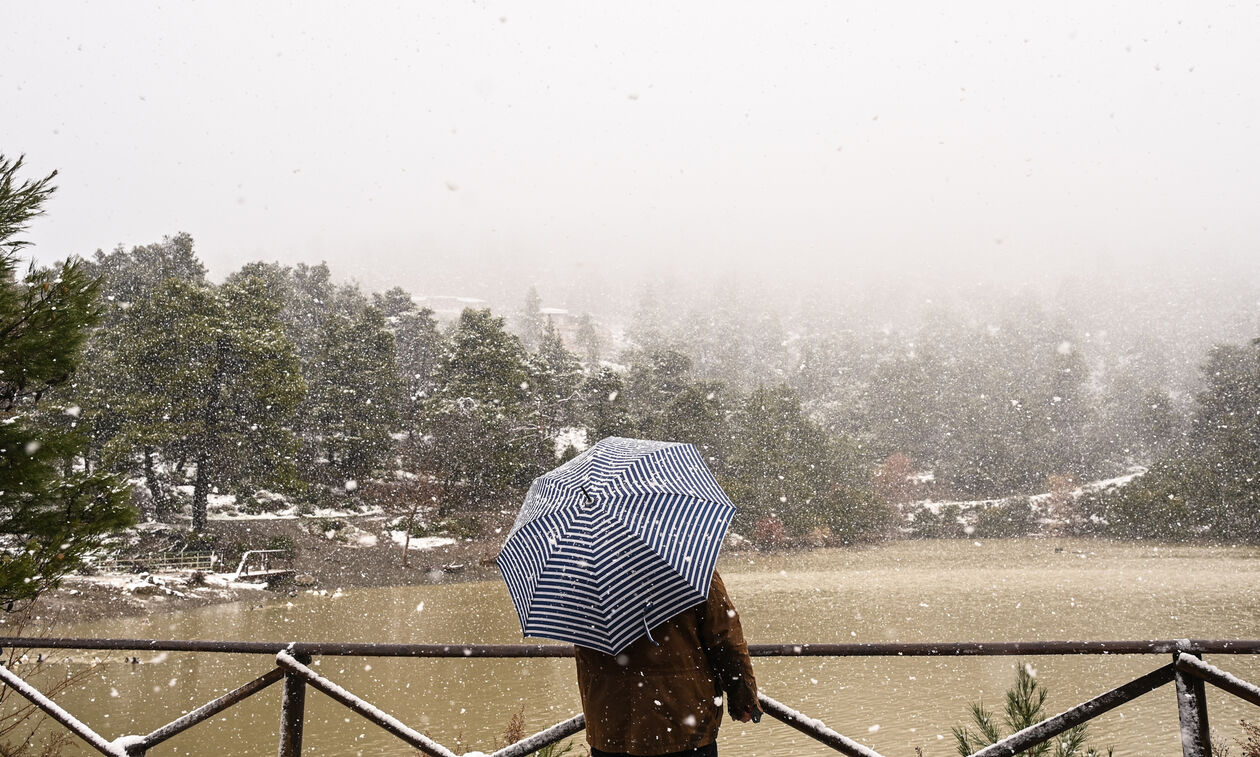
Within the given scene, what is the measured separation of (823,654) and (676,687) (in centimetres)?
80

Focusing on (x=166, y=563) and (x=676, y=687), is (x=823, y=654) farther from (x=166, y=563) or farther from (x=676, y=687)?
(x=166, y=563)

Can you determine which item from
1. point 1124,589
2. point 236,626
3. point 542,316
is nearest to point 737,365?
point 542,316

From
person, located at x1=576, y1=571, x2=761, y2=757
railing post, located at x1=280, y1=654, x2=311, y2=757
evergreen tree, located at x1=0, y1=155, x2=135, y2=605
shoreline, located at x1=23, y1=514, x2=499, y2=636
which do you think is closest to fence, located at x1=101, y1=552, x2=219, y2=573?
shoreline, located at x1=23, y1=514, x2=499, y2=636

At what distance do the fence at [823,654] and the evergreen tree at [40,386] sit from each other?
3.45ft

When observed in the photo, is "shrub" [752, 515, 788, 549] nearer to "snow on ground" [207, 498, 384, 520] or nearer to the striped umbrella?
"snow on ground" [207, 498, 384, 520]

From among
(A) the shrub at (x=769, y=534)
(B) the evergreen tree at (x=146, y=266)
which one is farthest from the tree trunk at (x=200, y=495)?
(A) the shrub at (x=769, y=534)

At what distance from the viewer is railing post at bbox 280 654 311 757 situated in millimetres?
2486

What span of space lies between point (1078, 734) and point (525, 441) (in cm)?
2495

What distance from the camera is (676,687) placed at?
171 cm

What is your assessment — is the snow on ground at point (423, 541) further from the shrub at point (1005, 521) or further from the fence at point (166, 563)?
the shrub at point (1005, 521)

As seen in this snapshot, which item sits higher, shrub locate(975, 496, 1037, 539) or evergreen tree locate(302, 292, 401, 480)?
evergreen tree locate(302, 292, 401, 480)

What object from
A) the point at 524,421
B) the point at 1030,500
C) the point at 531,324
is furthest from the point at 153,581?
the point at 531,324

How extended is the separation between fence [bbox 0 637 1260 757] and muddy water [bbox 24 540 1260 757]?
4720 millimetres

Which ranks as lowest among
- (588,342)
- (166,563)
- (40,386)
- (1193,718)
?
(166,563)
